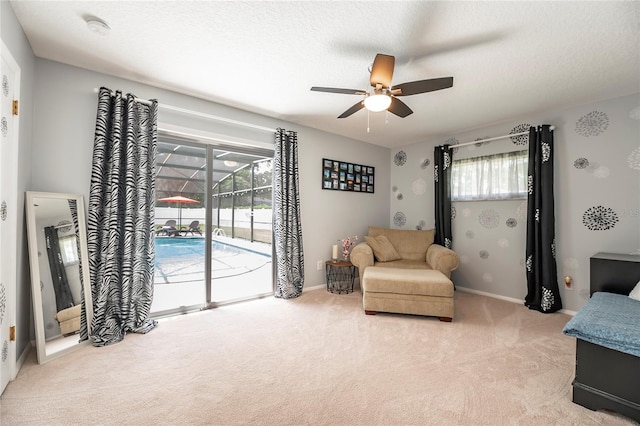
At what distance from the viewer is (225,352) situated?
84.0 inches

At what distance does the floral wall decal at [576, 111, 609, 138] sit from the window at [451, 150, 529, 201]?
1.76ft

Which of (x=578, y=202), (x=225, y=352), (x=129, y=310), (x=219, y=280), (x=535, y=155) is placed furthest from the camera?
(x=219, y=280)

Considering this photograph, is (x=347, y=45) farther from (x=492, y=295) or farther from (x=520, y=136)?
(x=492, y=295)

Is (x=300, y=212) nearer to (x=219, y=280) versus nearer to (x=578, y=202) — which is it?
(x=219, y=280)

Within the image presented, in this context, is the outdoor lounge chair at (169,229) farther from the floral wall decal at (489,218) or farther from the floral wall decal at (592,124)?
the floral wall decal at (592,124)

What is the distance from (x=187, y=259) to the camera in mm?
3227

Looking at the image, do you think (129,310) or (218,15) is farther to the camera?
(129,310)

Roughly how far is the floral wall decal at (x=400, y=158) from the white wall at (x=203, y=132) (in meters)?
0.17

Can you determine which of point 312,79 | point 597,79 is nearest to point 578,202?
point 597,79

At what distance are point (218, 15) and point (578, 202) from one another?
3.93 m

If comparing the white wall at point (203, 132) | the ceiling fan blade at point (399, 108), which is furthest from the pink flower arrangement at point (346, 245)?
the ceiling fan blade at point (399, 108)

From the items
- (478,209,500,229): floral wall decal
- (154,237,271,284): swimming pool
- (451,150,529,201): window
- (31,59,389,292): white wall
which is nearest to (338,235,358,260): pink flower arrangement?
(31,59,389,292): white wall

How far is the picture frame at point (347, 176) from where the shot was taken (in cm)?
407

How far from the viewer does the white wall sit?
7.25 ft
